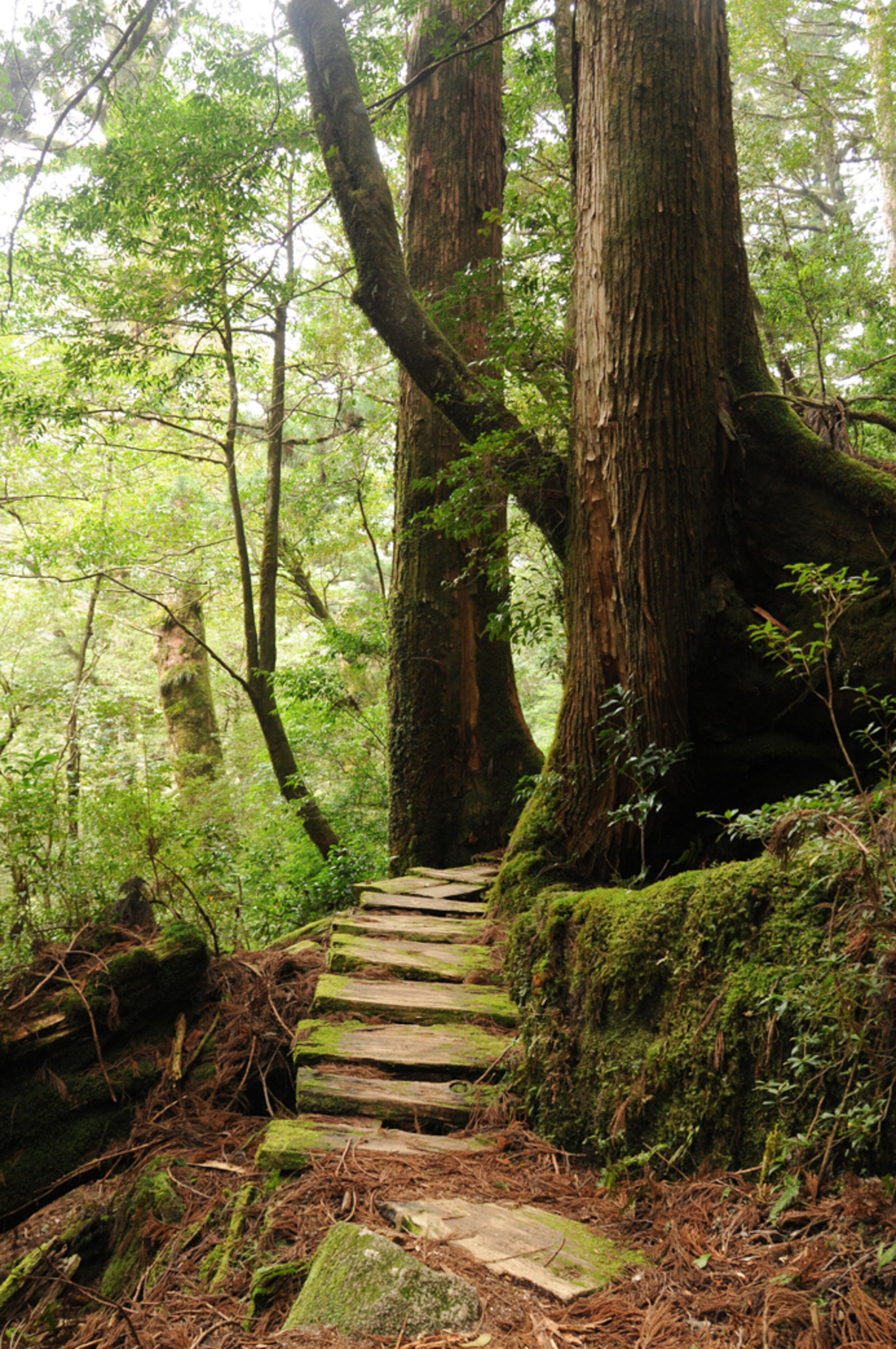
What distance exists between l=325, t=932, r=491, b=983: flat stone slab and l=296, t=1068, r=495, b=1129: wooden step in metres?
0.86

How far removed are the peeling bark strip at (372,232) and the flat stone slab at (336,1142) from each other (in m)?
3.34

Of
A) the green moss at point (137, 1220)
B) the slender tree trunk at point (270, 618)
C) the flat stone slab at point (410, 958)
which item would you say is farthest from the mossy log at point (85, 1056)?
the slender tree trunk at point (270, 618)

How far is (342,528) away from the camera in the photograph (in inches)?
508

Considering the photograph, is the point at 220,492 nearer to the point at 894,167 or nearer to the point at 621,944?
the point at 894,167

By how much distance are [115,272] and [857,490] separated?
777 cm

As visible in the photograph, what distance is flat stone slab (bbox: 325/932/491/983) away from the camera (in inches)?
150

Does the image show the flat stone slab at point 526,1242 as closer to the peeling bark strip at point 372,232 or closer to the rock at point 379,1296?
the rock at point 379,1296

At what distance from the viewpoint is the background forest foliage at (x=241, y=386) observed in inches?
221

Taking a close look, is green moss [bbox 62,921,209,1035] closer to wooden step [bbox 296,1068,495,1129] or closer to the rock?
wooden step [bbox 296,1068,495,1129]

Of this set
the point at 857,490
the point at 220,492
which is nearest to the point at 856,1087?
the point at 857,490

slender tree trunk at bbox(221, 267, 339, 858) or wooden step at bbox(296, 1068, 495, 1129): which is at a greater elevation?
slender tree trunk at bbox(221, 267, 339, 858)

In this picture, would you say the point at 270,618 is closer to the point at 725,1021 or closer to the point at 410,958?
the point at 410,958

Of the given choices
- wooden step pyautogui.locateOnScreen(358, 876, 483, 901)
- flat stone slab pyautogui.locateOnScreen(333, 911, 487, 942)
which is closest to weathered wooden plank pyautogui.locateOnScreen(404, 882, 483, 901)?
wooden step pyautogui.locateOnScreen(358, 876, 483, 901)

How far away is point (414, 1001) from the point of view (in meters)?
3.50
